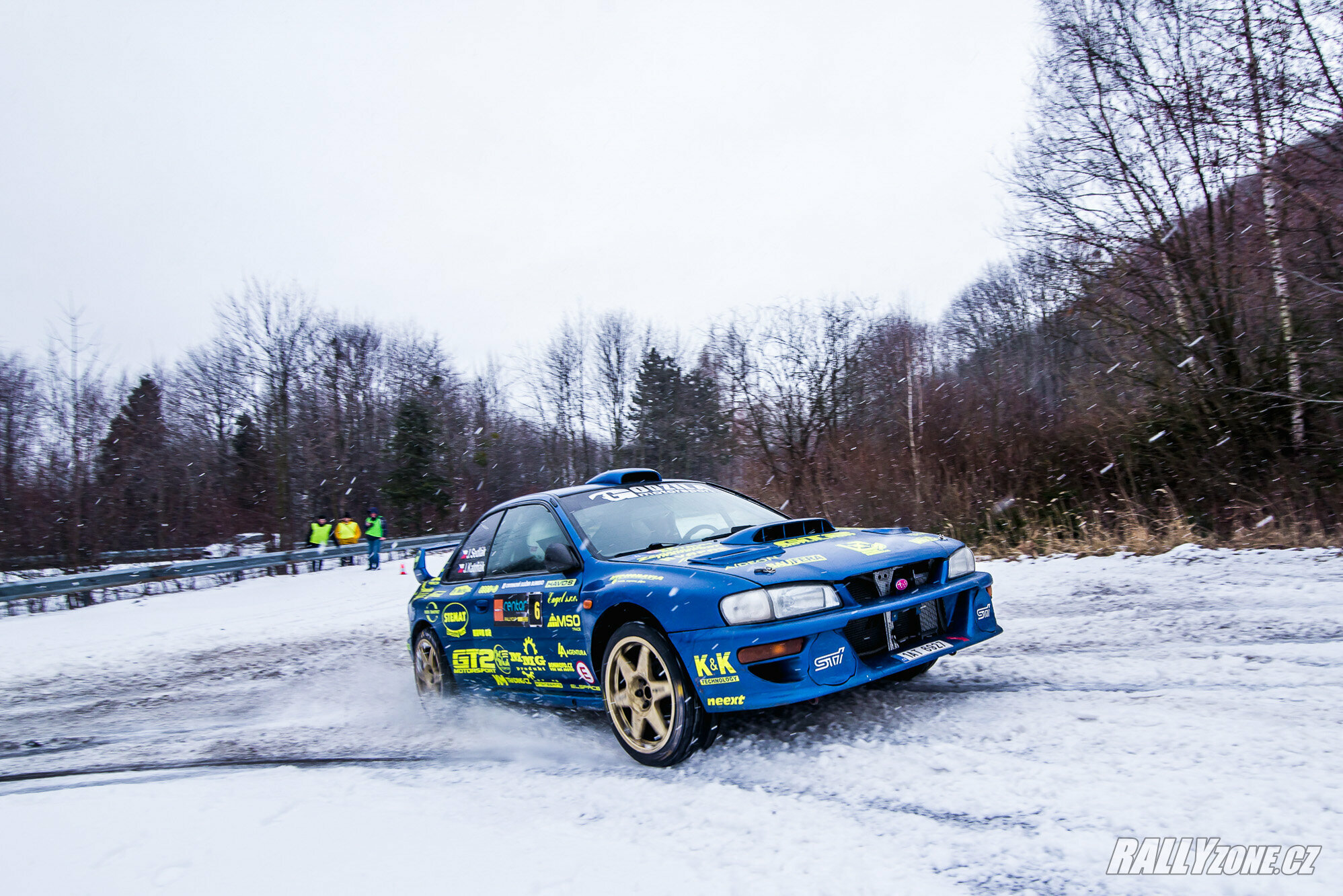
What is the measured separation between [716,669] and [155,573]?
727 inches

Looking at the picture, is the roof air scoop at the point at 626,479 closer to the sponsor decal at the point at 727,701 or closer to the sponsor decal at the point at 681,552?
the sponsor decal at the point at 681,552

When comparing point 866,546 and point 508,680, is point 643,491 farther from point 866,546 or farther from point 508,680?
→ point 866,546

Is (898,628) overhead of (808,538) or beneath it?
beneath

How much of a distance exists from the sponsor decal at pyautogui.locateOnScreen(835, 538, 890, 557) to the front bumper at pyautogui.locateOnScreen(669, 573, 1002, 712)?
362 mm

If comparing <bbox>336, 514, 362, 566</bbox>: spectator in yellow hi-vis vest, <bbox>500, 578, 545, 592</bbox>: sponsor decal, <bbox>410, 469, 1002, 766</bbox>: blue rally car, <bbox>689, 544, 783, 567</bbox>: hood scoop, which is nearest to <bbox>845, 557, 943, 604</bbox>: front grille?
<bbox>410, 469, 1002, 766</bbox>: blue rally car

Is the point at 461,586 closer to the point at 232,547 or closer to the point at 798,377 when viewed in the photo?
the point at 798,377

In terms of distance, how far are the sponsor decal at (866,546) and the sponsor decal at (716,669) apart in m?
0.99

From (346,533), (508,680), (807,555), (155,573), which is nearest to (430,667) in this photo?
(508,680)

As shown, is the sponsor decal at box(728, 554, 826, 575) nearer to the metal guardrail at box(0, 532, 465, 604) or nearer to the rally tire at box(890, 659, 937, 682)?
the rally tire at box(890, 659, 937, 682)

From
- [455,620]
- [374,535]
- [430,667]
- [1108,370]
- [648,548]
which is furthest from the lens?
[374,535]

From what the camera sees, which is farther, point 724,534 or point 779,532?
point 724,534

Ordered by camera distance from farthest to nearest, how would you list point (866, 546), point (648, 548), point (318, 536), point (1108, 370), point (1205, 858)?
point (318, 536) < point (1108, 370) < point (648, 548) < point (866, 546) < point (1205, 858)

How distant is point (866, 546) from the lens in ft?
13.4

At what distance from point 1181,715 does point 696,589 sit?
7.37ft
